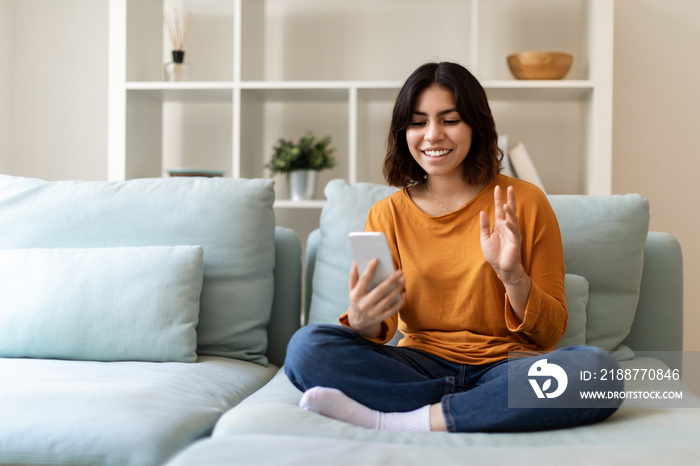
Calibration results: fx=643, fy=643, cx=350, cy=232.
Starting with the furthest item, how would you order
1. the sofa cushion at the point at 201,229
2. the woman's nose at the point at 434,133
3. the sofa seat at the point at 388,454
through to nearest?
the sofa cushion at the point at 201,229 → the woman's nose at the point at 434,133 → the sofa seat at the point at 388,454

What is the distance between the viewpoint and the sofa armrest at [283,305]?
64.6 inches

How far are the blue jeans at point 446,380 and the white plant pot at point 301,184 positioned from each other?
1052 millimetres

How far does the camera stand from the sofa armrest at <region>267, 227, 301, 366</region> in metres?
1.64

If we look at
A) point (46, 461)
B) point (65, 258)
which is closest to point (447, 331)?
point (46, 461)

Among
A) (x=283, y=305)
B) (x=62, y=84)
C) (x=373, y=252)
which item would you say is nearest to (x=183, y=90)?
(x=62, y=84)

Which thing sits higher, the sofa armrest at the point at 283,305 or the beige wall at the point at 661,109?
the beige wall at the point at 661,109

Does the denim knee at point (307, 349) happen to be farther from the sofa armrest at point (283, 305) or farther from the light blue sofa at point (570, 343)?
the sofa armrest at point (283, 305)

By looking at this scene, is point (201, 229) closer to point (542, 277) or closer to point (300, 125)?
point (542, 277)

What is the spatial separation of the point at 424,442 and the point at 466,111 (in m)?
0.66

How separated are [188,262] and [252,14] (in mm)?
1208

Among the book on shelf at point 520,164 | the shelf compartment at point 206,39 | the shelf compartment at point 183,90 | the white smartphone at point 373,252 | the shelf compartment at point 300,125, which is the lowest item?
the white smartphone at point 373,252

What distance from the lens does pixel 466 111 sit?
1.30 metres

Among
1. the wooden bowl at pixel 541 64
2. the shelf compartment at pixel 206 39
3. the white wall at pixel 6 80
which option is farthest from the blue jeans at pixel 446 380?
the white wall at pixel 6 80

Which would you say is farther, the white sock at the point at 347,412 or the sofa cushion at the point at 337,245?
the sofa cushion at the point at 337,245
